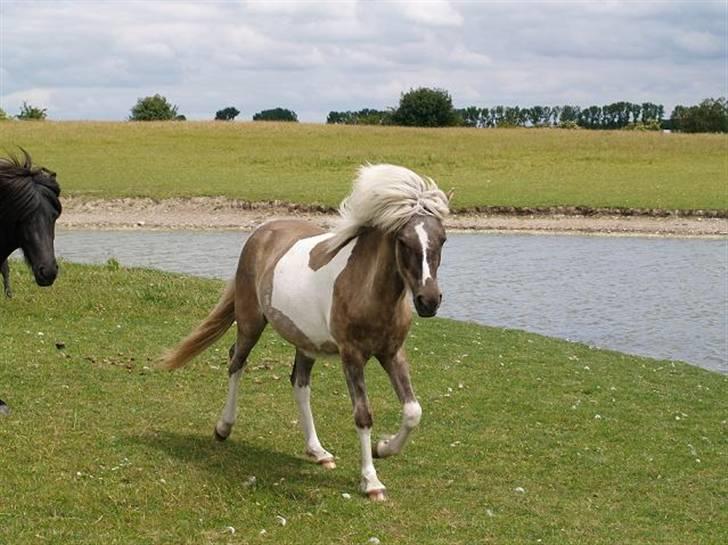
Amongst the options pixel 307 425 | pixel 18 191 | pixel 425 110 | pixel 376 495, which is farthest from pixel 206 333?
pixel 425 110

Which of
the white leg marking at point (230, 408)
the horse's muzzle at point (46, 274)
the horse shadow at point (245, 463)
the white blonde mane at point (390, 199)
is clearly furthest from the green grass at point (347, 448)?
the white blonde mane at point (390, 199)

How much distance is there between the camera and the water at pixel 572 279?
58.5 feet

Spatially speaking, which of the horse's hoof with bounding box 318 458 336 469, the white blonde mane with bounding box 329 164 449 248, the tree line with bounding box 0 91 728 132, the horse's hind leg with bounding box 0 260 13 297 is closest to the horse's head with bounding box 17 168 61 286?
the white blonde mane with bounding box 329 164 449 248

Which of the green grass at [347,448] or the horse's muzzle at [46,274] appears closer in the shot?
the green grass at [347,448]

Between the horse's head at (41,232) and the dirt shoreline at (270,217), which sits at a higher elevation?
the horse's head at (41,232)

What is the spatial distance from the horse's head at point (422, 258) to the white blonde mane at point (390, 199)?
8cm

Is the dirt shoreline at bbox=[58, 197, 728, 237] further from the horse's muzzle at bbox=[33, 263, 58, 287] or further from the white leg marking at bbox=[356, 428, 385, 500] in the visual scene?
the white leg marking at bbox=[356, 428, 385, 500]

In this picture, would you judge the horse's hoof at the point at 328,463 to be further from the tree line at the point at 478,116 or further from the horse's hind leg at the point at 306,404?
the tree line at the point at 478,116

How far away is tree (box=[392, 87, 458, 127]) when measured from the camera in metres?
99.3

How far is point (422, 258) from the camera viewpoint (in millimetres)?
6988

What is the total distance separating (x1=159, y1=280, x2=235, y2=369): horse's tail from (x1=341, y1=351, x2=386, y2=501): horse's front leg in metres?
2.02

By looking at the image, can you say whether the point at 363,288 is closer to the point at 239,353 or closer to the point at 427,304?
the point at 427,304

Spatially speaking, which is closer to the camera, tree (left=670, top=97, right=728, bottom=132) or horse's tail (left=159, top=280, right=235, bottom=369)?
horse's tail (left=159, top=280, right=235, bottom=369)

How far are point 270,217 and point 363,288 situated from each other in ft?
95.5
